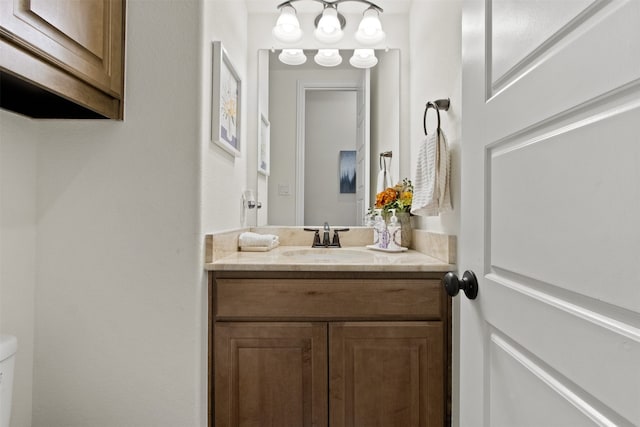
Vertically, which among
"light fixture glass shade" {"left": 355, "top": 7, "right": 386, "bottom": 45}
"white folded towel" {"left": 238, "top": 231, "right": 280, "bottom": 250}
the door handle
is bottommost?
the door handle

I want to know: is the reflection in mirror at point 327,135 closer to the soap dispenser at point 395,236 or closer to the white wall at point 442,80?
the white wall at point 442,80

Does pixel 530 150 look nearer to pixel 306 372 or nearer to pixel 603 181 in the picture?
pixel 603 181

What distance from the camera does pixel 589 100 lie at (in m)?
0.46

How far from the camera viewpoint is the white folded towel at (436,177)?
1332mm

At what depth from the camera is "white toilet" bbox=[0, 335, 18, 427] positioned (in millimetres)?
896

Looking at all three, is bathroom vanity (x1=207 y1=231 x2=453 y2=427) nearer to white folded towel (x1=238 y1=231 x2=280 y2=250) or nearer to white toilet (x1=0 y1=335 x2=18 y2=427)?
white folded towel (x1=238 y1=231 x2=280 y2=250)

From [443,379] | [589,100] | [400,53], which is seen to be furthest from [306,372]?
[400,53]

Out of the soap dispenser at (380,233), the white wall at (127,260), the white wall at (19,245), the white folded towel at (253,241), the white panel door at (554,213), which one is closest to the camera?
the white panel door at (554,213)

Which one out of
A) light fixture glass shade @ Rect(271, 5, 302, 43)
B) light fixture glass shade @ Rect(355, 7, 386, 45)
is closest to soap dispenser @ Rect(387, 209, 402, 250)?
light fixture glass shade @ Rect(355, 7, 386, 45)

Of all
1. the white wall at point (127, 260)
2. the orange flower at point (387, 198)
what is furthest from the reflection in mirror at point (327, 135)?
the white wall at point (127, 260)

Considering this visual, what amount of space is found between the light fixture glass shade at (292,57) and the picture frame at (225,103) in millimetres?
438

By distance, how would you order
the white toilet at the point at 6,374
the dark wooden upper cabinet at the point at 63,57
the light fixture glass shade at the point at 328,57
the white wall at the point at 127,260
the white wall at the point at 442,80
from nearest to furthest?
the dark wooden upper cabinet at the point at 63,57, the white toilet at the point at 6,374, the white wall at the point at 127,260, the white wall at the point at 442,80, the light fixture glass shade at the point at 328,57

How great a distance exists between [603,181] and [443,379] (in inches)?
42.4

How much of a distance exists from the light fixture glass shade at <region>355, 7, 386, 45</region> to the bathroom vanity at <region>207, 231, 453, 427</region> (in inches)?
52.2
